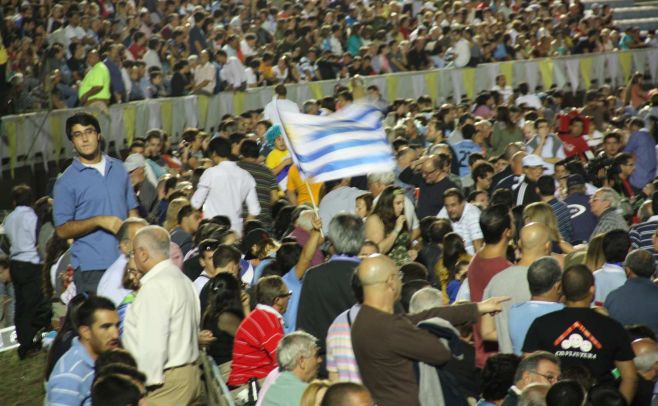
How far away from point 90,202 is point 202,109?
15134 mm

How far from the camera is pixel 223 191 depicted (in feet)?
42.4

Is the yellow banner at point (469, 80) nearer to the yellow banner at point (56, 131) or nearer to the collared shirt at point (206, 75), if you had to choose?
the collared shirt at point (206, 75)

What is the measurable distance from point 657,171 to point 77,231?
11492 millimetres

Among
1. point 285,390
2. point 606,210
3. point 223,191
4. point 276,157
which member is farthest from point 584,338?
point 276,157

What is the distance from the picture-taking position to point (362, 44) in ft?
96.8

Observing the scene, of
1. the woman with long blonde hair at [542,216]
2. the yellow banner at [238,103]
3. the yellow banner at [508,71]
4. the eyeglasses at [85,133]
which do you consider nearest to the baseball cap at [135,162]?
the woman with long blonde hair at [542,216]

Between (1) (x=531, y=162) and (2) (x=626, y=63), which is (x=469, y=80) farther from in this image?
(1) (x=531, y=162)

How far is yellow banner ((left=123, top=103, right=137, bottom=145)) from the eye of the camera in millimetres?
21578

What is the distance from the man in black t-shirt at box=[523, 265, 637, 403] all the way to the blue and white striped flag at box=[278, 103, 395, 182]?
2986mm

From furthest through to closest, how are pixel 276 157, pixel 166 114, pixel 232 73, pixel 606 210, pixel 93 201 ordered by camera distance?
pixel 232 73, pixel 166 114, pixel 276 157, pixel 606 210, pixel 93 201

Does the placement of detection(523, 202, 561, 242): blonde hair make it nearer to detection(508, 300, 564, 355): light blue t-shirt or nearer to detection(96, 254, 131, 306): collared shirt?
detection(508, 300, 564, 355): light blue t-shirt

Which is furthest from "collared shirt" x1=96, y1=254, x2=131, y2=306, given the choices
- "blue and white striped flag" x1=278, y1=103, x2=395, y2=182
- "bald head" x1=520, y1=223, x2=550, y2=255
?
"bald head" x1=520, y1=223, x2=550, y2=255

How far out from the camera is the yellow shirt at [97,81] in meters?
20.6

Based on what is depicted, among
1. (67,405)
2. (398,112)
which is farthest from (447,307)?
(398,112)
